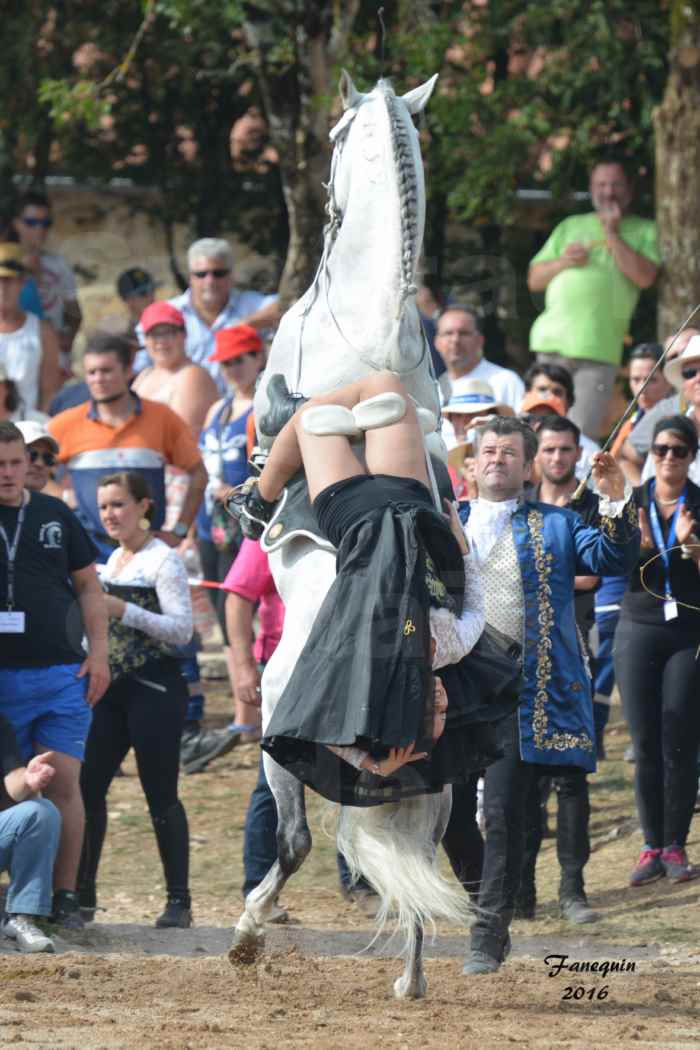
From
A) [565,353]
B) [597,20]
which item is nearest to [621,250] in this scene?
[565,353]

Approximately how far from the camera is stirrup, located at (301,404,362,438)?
6.34 m

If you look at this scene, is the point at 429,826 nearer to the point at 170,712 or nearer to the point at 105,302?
the point at 170,712

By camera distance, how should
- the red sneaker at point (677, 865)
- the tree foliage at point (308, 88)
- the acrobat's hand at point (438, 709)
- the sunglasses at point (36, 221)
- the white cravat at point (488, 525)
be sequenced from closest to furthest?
1. the acrobat's hand at point (438, 709)
2. the white cravat at point (488, 525)
3. the red sneaker at point (677, 865)
4. the tree foliage at point (308, 88)
5. the sunglasses at point (36, 221)

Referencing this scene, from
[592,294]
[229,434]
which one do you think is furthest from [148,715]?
[592,294]

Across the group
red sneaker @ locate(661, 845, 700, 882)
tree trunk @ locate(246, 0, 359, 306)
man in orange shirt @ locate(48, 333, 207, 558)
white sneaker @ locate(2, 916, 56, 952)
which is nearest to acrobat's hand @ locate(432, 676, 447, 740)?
white sneaker @ locate(2, 916, 56, 952)

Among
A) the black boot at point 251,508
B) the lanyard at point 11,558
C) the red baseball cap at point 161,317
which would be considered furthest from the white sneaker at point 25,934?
the red baseball cap at point 161,317

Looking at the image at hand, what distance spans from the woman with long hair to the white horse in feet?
4.19

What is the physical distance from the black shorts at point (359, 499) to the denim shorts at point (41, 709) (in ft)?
5.89

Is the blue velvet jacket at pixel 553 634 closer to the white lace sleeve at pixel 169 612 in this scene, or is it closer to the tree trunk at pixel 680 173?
the white lace sleeve at pixel 169 612

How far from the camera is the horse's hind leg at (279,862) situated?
652cm

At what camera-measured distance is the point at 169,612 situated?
8273 mm

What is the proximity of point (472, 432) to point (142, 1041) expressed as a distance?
3416 mm

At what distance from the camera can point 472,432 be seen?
321 inches

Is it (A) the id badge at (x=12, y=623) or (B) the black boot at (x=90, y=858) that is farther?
(B) the black boot at (x=90, y=858)
